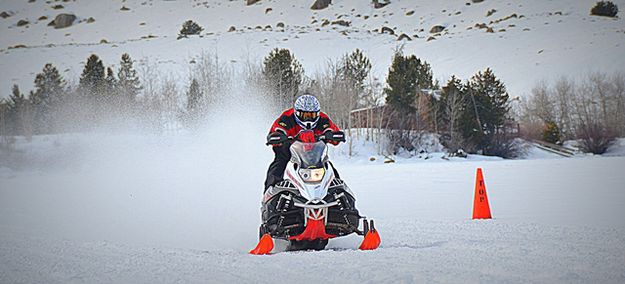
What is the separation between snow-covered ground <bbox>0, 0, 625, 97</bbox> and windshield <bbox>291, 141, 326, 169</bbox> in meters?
43.2

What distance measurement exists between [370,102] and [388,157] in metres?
7.38

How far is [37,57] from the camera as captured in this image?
50.7 metres

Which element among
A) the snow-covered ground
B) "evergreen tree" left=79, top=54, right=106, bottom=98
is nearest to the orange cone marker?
"evergreen tree" left=79, top=54, right=106, bottom=98

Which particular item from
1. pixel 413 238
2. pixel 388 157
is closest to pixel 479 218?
pixel 413 238

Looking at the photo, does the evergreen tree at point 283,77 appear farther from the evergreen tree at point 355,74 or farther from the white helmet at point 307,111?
the white helmet at point 307,111

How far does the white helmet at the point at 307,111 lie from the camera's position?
6.54m

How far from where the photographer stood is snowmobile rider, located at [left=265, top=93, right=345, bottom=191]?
252 inches

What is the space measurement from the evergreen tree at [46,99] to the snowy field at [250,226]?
289 inches

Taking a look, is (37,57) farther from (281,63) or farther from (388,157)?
(388,157)

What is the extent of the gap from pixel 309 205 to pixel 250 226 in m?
3.66

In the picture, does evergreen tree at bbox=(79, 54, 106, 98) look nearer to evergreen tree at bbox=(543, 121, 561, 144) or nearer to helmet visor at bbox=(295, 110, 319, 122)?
helmet visor at bbox=(295, 110, 319, 122)

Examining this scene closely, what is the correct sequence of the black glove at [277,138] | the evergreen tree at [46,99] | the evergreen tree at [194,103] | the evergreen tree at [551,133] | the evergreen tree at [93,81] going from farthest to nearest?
the evergreen tree at [551,133]
the evergreen tree at [93,81]
the evergreen tree at [194,103]
the evergreen tree at [46,99]
the black glove at [277,138]

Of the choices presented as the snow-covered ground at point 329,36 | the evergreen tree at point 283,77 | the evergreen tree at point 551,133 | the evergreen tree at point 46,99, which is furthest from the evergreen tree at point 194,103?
the evergreen tree at point 551,133

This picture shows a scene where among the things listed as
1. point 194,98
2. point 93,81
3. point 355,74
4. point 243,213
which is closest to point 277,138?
point 243,213
